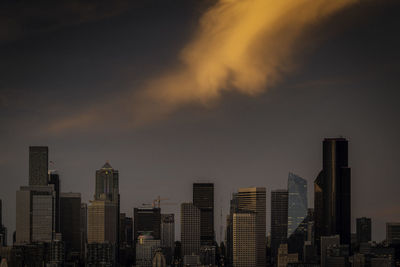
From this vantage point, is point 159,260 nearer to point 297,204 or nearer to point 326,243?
point 326,243

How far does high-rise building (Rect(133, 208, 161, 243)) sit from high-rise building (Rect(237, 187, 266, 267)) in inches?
141

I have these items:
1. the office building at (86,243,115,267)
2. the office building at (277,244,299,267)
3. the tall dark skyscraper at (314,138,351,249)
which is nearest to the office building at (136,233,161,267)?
the office building at (86,243,115,267)

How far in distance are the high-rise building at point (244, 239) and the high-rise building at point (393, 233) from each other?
201 inches

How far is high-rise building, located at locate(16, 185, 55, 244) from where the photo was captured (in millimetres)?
31739

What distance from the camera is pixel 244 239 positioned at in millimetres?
34188

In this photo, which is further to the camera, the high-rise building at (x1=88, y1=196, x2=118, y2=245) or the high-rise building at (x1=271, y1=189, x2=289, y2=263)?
the high-rise building at (x1=271, y1=189, x2=289, y2=263)

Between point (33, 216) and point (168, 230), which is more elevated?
point (33, 216)

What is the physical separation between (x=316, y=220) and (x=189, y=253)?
7509mm

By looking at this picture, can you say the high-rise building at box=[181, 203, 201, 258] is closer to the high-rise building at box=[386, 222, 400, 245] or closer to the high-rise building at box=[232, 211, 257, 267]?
the high-rise building at box=[232, 211, 257, 267]

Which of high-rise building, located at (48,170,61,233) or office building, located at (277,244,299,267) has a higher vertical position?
high-rise building, located at (48,170,61,233)

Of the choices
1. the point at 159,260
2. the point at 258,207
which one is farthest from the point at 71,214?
the point at 258,207

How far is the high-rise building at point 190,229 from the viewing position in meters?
34.5

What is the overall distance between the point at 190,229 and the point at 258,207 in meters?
3.20

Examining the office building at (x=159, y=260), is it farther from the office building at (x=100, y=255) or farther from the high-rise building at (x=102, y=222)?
the high-rise building at (x=102, y=222)
